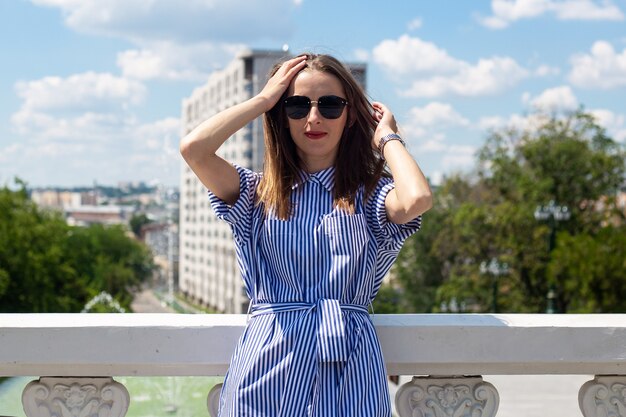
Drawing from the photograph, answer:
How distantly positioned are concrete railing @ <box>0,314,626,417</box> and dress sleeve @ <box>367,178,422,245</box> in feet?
1.30

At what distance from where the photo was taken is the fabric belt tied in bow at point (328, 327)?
116 inches

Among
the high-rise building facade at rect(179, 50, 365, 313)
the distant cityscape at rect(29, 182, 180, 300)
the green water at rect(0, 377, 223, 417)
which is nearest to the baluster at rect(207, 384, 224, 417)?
the green water at rect(0, 377, 223, 417)

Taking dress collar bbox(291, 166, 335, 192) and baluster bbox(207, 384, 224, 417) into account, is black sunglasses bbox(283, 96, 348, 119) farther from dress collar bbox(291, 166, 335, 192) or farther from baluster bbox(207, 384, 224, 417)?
baluster bbox(207, 384, 224, 417)

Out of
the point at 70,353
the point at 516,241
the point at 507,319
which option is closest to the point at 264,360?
the point at 70,353

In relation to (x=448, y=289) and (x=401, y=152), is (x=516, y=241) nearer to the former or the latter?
(x=448, y=289)

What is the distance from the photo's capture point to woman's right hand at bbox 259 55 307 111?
3.27 meters

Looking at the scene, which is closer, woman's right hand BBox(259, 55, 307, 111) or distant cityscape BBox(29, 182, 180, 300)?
woman's right hand BBox(259, 55, 307, 111)

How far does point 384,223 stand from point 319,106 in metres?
0.50

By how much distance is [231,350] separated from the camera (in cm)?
339

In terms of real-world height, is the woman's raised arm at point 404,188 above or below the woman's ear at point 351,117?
below

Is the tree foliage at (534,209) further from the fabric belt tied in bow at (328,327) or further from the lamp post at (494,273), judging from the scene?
the fabric belt tied in bow at (328,327)

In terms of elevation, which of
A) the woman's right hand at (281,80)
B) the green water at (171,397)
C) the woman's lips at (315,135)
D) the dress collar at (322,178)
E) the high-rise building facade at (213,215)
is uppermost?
the high-rise building facade at (213,215)

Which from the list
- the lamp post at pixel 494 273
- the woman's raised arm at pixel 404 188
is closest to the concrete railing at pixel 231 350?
the woman's raised arm at pixel 404 188

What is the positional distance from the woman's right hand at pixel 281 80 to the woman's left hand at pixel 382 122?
0.36 meters
